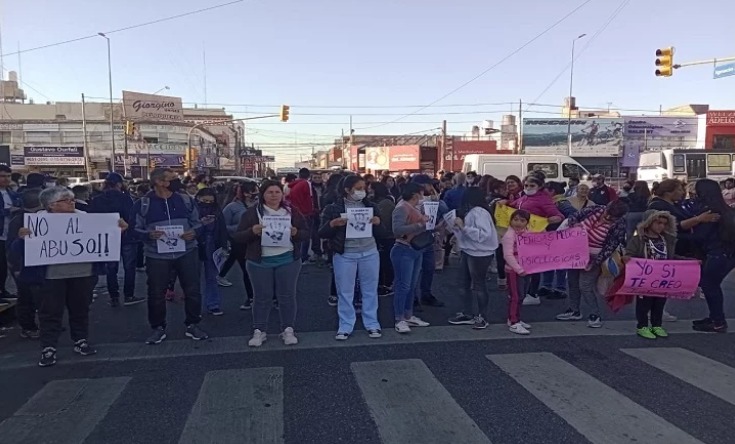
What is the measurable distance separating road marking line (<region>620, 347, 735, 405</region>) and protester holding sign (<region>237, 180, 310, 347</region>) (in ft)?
11.9

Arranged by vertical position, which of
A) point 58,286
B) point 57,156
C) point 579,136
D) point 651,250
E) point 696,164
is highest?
point 579,136

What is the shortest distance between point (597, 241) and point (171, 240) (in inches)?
200

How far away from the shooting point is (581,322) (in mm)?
6902

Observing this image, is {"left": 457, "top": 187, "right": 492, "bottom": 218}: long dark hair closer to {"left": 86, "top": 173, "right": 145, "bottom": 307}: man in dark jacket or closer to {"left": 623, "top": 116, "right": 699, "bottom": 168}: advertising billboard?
{"left": 86, "top": 173, "right": 145, "bottom": 307}: man in dark jacket

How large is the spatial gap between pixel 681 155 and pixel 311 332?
2751 cm

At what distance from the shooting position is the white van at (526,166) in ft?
69.0

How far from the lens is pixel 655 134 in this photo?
5197cm

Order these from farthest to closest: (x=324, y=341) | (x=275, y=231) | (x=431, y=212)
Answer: (x=431, y=212)
(x=324, y=341)
(x=275, y=231)

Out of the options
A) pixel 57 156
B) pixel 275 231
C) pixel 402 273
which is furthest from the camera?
pixel 57 156

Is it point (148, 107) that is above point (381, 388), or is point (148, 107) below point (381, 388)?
above

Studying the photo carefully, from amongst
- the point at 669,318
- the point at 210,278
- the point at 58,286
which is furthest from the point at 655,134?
the point at 58,286

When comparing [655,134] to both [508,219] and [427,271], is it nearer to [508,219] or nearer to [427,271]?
[508,219]

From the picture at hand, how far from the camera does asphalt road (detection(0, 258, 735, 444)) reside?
387 cm

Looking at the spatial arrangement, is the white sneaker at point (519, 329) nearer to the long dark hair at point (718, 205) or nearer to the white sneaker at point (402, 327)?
the white sneaker at point (402, 327)
